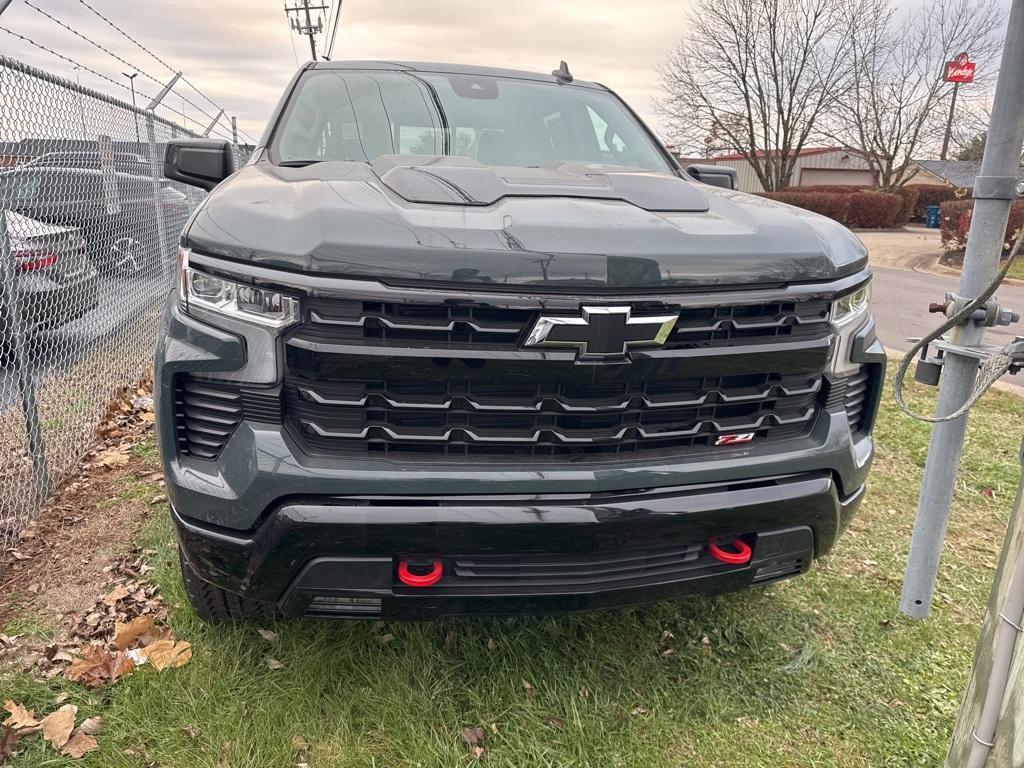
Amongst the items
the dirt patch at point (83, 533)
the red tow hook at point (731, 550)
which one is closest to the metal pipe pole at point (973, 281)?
the red tow hook at point (731, 550)

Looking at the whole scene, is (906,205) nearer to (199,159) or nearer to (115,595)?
(199,159)

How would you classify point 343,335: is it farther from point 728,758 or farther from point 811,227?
point 728,758

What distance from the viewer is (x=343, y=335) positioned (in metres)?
1.68

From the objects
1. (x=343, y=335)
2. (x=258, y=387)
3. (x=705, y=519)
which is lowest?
(x=705, y=519)

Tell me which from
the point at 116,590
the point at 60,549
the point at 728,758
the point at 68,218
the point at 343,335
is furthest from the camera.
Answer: the point at 68,218

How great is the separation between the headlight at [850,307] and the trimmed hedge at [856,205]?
98.0ft

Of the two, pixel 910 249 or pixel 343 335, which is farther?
pixel 910 249

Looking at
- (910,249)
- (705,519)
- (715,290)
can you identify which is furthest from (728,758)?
(910,249)

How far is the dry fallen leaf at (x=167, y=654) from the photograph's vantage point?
2301mm

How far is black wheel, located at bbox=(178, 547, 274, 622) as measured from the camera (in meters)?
2.21

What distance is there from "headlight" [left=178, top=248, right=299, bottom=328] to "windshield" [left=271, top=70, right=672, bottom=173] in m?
0.97

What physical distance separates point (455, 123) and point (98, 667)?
2.33 meters

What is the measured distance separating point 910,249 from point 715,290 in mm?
24013

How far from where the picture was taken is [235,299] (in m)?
1.74
